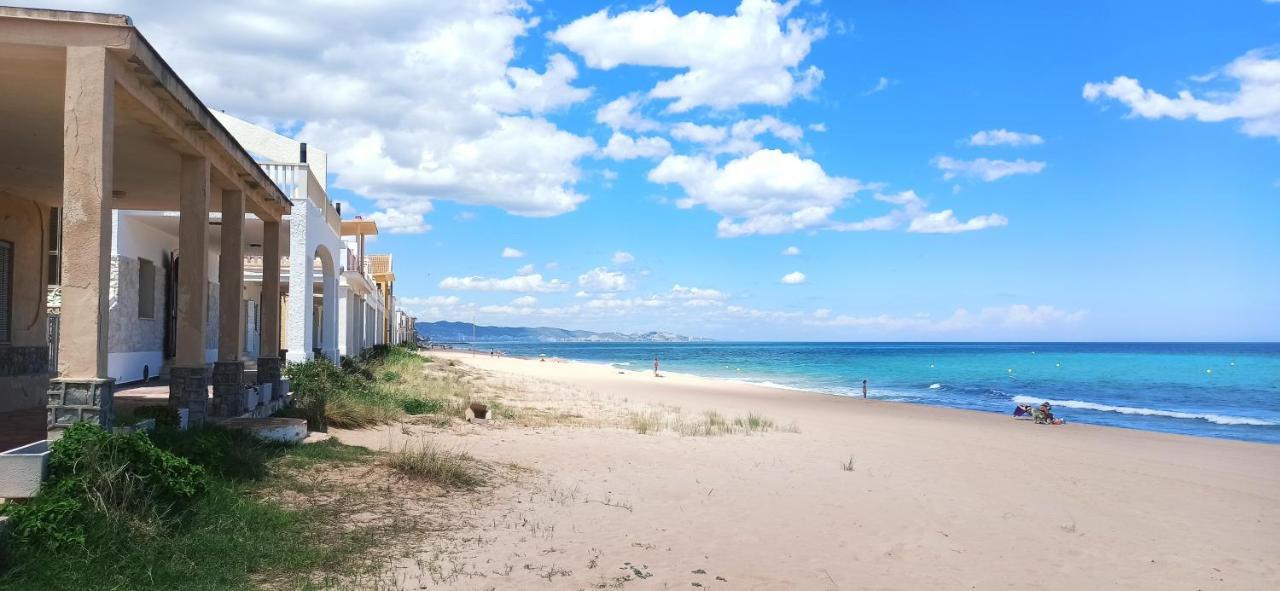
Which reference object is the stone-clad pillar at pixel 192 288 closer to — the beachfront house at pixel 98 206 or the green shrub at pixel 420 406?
the beachfront house at pixel 98 206

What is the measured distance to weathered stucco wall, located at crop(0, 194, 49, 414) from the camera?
11500 millimetres

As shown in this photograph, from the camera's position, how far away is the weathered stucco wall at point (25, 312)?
11500mm

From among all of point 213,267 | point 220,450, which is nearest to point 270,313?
point 220,450

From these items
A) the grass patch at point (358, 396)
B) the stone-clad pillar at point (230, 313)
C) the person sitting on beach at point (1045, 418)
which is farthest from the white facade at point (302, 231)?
the person sitting on beach at point (1045, 418)

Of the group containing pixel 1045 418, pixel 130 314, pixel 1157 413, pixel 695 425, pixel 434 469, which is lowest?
pixel 1157 413

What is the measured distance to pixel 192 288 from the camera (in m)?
9.17

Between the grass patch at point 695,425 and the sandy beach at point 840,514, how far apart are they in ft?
1.22

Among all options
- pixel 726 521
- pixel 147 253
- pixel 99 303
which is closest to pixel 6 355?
pixel 147 253

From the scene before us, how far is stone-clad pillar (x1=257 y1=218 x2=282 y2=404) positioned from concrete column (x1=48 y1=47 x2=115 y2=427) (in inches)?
257

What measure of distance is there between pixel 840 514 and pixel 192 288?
7.41 m

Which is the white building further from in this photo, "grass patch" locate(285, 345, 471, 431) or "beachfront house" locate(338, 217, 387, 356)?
"beachfront house" locate(338, 217, 387, 356)

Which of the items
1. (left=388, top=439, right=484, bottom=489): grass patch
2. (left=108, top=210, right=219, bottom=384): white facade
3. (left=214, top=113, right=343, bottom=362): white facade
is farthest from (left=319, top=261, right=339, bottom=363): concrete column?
(left=388, top=439, right=484, bottom=489): grass patch

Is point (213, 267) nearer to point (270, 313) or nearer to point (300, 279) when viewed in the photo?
point (300, 279)

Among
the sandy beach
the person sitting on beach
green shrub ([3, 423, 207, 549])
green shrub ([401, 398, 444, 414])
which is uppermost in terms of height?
green shrub ([3, 423, 207, 549])
